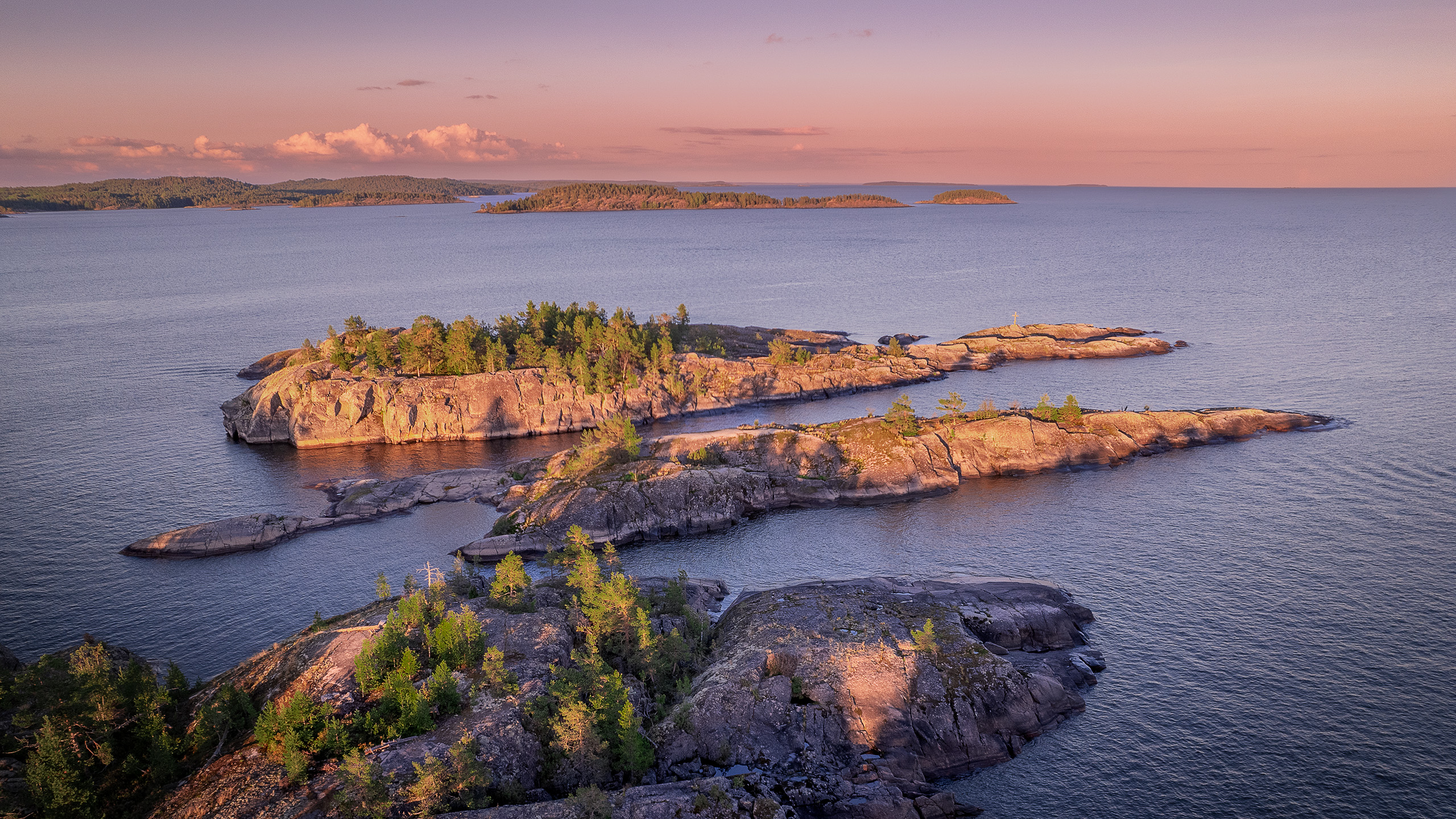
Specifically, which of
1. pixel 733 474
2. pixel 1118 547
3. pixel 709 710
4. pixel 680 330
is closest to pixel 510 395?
pixel 680 330

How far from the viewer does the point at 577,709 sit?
126 feet

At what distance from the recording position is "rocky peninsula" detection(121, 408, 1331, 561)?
236 feet

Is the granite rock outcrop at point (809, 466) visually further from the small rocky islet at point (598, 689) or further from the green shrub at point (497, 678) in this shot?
the green shrub at point (497, 678)

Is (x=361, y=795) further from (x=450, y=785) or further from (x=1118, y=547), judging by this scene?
(x=1118, y=547)

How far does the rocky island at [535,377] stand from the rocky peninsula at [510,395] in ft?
0.52

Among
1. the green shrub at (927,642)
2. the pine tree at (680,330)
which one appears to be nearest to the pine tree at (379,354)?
the pine tree at (680,330)

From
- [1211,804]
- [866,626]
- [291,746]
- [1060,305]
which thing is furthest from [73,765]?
[1060,305]

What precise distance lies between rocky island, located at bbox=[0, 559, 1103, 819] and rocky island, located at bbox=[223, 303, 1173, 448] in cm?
5272

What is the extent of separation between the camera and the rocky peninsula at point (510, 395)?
326 ft

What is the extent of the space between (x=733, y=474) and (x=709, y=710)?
3779 centimetres

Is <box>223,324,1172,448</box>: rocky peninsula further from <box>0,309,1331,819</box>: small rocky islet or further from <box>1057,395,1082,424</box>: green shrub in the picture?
<box>1057,395,1082,424</box>: green shrub

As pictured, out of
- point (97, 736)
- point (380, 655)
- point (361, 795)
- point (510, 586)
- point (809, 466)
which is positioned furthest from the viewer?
point (809, 466)

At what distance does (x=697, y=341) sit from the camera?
12688cm

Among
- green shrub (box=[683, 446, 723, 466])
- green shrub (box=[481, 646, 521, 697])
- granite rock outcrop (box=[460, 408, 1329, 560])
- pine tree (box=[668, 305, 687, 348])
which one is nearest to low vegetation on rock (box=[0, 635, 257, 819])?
green shrub (box=[481, 646, 521, 697])
